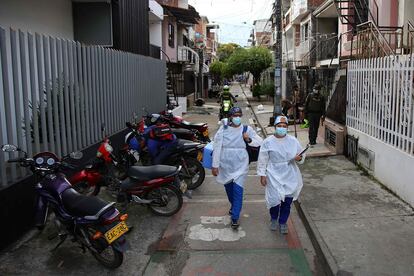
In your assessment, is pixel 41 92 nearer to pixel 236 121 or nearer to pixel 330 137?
pixel 236 121

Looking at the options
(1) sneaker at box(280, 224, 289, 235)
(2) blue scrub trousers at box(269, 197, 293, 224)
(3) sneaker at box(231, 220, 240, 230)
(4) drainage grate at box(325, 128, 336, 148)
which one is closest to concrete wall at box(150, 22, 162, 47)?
(4) drainage grate at box(325, 128, 336, 148)

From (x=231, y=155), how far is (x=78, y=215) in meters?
2.12

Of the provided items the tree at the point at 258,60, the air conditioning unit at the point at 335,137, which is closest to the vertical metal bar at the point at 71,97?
the air conditioning unit at the point at 335,137

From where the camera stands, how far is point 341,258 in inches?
188

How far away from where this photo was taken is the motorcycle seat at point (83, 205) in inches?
185

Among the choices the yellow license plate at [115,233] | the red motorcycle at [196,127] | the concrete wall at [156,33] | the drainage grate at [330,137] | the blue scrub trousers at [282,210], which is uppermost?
the concrete wall at [156,33]

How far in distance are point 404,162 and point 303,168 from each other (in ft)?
8.89

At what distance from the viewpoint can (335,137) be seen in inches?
400

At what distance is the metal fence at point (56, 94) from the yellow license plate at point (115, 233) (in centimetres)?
158

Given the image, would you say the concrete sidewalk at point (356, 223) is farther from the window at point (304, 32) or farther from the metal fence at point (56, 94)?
the window at point (304, 32)

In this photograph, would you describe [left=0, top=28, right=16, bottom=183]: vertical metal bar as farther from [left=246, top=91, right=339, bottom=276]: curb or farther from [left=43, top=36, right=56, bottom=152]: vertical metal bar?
[left=246, top=91, right=339, bottom=276]: curb

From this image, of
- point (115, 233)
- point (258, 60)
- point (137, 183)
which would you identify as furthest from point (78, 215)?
point (258, 60)

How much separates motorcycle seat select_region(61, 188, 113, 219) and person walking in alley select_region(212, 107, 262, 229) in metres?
1.74

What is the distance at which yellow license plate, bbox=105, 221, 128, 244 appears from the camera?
4535 mm
